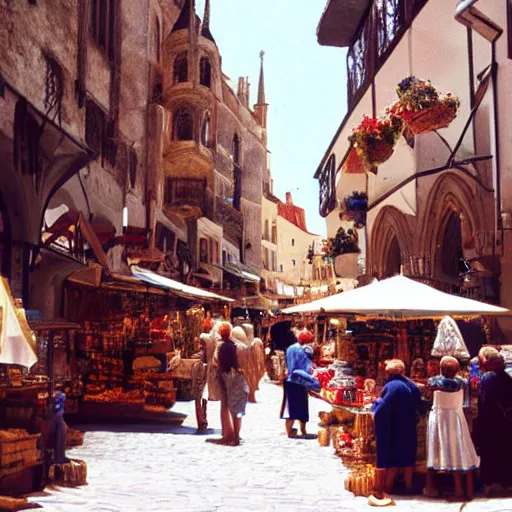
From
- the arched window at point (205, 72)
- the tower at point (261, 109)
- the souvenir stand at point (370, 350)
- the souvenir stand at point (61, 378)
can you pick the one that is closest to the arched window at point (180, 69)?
the arched window at point (205, 72)

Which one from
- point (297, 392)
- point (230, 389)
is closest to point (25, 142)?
point (230, 389)

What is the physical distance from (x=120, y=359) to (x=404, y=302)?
7125 mm

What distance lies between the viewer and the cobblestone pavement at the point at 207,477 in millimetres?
7180

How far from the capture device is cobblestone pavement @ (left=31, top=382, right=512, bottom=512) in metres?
7.18

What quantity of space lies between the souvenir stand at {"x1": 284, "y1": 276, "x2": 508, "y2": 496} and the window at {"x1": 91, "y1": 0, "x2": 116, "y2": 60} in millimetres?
10711

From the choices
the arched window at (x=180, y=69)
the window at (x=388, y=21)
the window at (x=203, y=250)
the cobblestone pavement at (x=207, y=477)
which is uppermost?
the arched window at (x=180, y=69)

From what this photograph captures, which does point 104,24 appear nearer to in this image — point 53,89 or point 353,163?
point 53,89

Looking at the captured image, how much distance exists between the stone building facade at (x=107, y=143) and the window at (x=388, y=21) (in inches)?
277

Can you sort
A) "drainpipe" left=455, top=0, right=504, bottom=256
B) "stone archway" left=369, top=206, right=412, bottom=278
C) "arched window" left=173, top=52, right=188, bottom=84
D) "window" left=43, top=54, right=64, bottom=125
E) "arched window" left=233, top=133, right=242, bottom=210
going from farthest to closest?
1. "arched window" left=233, top=133, right=242, bottom=210
2. "arched window" left=173, top=52, right=188, bottom=84
3. "stone archway" left=369, top=206, right=412, bottom=278
4. "window" left=43, top=54, right=64, bottom=125
5. "drainpipe" left=455, top=0, right=504, bottom=256

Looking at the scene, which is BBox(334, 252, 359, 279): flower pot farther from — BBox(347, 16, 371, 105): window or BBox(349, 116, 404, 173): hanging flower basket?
BBox(349, 116, 404, 173): hanging flower basket

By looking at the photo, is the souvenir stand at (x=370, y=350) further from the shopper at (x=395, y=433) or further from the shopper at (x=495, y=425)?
the shopper at (x=495, y=425)

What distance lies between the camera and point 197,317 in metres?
21.6

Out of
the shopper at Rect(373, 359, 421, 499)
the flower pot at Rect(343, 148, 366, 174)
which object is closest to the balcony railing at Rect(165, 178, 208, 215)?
the flower pot at Rect(343, 148, 366, 174)

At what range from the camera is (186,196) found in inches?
1275
